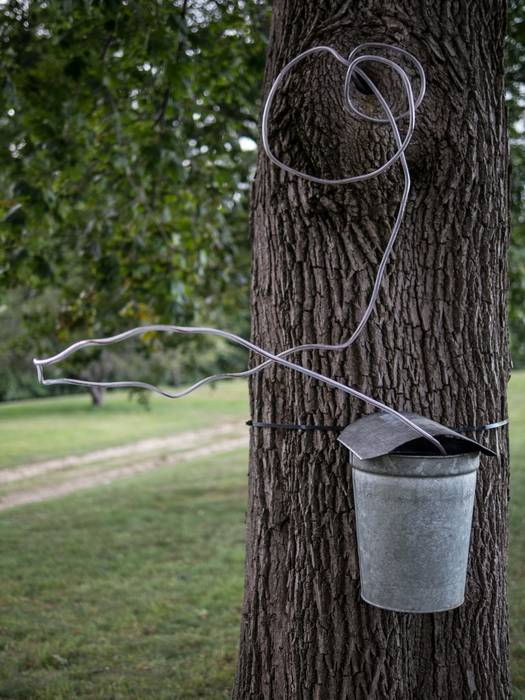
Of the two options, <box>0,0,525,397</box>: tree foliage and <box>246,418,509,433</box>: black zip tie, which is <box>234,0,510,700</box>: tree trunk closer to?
<box>246,418,509,433</box>: black zip tie

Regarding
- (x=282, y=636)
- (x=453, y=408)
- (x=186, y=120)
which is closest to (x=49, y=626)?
(x=282, y=636)

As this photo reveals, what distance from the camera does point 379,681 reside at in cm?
218

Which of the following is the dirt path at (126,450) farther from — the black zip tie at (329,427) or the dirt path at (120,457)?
the black zip tie at (329,427)

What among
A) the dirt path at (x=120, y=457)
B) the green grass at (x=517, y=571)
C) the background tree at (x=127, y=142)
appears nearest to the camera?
the green grass at (x=517, y=571)

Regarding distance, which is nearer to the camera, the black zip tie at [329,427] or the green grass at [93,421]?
the black zip tie at [329,427]

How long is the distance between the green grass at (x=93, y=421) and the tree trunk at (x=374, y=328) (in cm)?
1156

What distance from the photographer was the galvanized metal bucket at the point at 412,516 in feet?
5.95

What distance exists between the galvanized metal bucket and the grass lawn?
169 cm

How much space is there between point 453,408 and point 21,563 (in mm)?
5106

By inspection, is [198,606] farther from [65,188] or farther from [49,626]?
[65,188]

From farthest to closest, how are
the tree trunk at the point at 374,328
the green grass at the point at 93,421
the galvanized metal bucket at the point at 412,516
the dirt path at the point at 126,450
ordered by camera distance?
the green grass at the point at 93,421
the dirt path at the point at 126,450
the tree trunk at the point at 374,328
the galvanized metal bucket at the point at 412,516

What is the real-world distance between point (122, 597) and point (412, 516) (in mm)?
3828

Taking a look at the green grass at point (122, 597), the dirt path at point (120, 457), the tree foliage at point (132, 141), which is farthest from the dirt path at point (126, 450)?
the tree foliage at point (132, 141)

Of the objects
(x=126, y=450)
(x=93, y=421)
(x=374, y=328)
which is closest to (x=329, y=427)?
(x=374, y=328)
